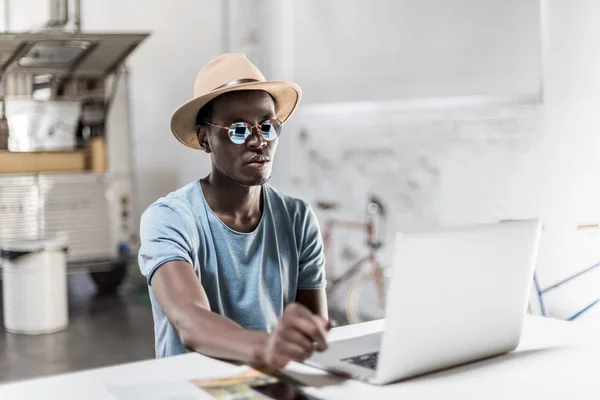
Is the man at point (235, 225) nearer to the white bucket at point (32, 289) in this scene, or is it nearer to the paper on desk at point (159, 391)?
the paper on desk at point (159, 391)

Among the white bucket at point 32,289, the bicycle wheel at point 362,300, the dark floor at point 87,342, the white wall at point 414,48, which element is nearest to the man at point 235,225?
the white wall at point 414,48

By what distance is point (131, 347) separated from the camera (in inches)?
195

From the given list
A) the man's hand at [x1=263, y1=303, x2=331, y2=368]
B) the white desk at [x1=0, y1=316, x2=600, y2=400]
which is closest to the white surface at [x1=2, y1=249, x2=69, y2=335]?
the white desk at [x1=0, y1=316, x2=600, y2=400]

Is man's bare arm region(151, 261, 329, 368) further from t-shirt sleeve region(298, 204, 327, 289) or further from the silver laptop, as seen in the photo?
t-shirt sleeve region(298, 204, 327, 289)

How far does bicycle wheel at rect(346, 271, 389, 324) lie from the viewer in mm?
5199

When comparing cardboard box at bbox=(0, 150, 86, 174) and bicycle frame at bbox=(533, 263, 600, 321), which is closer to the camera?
bicycle frame at bbox=(533, 263, 600, 321)

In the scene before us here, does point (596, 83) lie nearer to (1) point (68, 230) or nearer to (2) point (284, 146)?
(2) point (284, 146)

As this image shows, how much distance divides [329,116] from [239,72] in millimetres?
3611

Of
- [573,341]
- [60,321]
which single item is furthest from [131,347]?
[573,341]

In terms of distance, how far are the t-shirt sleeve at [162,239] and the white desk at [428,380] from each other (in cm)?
26

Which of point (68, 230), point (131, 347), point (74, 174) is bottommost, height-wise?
point (131, 347)

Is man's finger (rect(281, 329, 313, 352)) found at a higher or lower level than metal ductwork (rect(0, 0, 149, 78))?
lower

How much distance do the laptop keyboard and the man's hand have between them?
0.61 feet

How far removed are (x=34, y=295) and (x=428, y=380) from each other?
4.45 m
